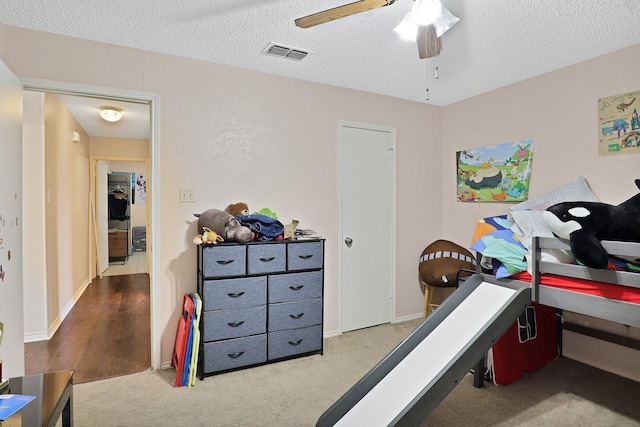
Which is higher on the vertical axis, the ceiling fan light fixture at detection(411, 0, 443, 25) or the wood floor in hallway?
the ceiling fan light fixture at detection(411, 0, 443, 25)

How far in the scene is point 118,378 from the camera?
2.69 m

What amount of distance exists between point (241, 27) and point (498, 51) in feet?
6.19

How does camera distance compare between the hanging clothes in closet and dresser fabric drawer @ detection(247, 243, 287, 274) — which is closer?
dresser fabric drawer @ detection(247, 243, 287, 274)

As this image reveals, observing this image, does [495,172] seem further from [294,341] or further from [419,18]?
[294,341]

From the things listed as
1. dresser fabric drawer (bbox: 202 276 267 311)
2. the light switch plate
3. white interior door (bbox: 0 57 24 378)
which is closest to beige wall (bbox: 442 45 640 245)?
dresser fabric drawer (bbox: 202 276 267 311)

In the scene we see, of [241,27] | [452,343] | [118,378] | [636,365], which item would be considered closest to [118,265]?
[118,378]

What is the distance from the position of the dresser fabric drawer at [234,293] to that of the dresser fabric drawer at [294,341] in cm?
33

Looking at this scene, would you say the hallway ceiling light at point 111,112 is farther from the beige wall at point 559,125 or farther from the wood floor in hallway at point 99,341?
the beige wall at point 559,125

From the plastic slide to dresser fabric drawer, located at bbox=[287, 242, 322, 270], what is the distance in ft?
3.44

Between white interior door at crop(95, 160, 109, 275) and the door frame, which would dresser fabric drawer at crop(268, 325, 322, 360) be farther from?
white interior door at crop(95, 160, 109, 275)

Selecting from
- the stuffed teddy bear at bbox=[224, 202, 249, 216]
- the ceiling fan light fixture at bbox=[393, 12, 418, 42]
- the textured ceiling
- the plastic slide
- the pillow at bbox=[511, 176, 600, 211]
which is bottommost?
the plastic slide

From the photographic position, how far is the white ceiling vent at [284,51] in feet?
8.84

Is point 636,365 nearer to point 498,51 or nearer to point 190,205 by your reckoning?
point 498,51

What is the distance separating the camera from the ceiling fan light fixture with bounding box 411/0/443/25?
69.6 inches
